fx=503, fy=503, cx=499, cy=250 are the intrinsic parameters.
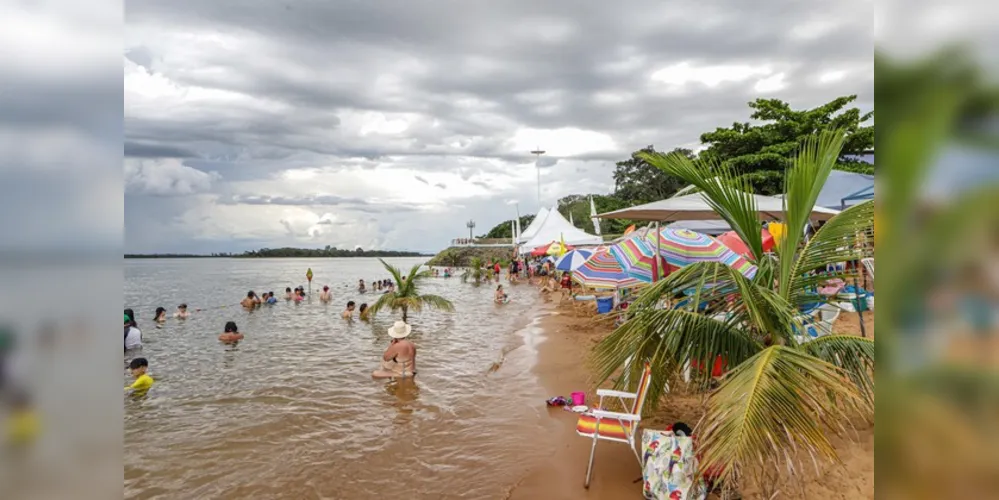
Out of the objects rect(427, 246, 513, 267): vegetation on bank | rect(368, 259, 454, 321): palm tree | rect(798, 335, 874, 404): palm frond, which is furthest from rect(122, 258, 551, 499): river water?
rect(427, 246, 513, 267): vegetation on bank

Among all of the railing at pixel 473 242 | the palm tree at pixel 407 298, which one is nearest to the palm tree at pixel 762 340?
the palm tree at pixel 407 298

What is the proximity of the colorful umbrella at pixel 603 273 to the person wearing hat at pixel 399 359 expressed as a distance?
367 centimetres

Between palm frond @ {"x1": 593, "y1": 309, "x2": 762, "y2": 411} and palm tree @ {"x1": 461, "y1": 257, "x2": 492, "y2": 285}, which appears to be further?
palm tree @ {"x1": 461, "y1": 257, "x2": 492, "y2": 285}

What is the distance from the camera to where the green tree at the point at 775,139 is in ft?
61.3

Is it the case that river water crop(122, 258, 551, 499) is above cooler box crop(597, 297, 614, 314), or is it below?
below

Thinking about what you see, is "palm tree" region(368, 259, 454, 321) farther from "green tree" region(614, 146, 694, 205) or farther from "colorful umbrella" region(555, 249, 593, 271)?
"green tree" region(614, 146, 694, 205)

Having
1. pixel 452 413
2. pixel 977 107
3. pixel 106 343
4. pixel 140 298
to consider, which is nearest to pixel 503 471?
pixel 452 413

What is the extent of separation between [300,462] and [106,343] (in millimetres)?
5130

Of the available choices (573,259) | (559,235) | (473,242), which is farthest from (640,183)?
(573,259)

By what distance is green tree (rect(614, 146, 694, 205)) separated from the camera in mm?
44034

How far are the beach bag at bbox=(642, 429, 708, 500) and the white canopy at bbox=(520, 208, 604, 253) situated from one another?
18.8 meters

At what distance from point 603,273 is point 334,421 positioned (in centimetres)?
557

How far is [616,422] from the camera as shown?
4.80 meters

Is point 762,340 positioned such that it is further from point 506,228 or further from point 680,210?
point 506,228
